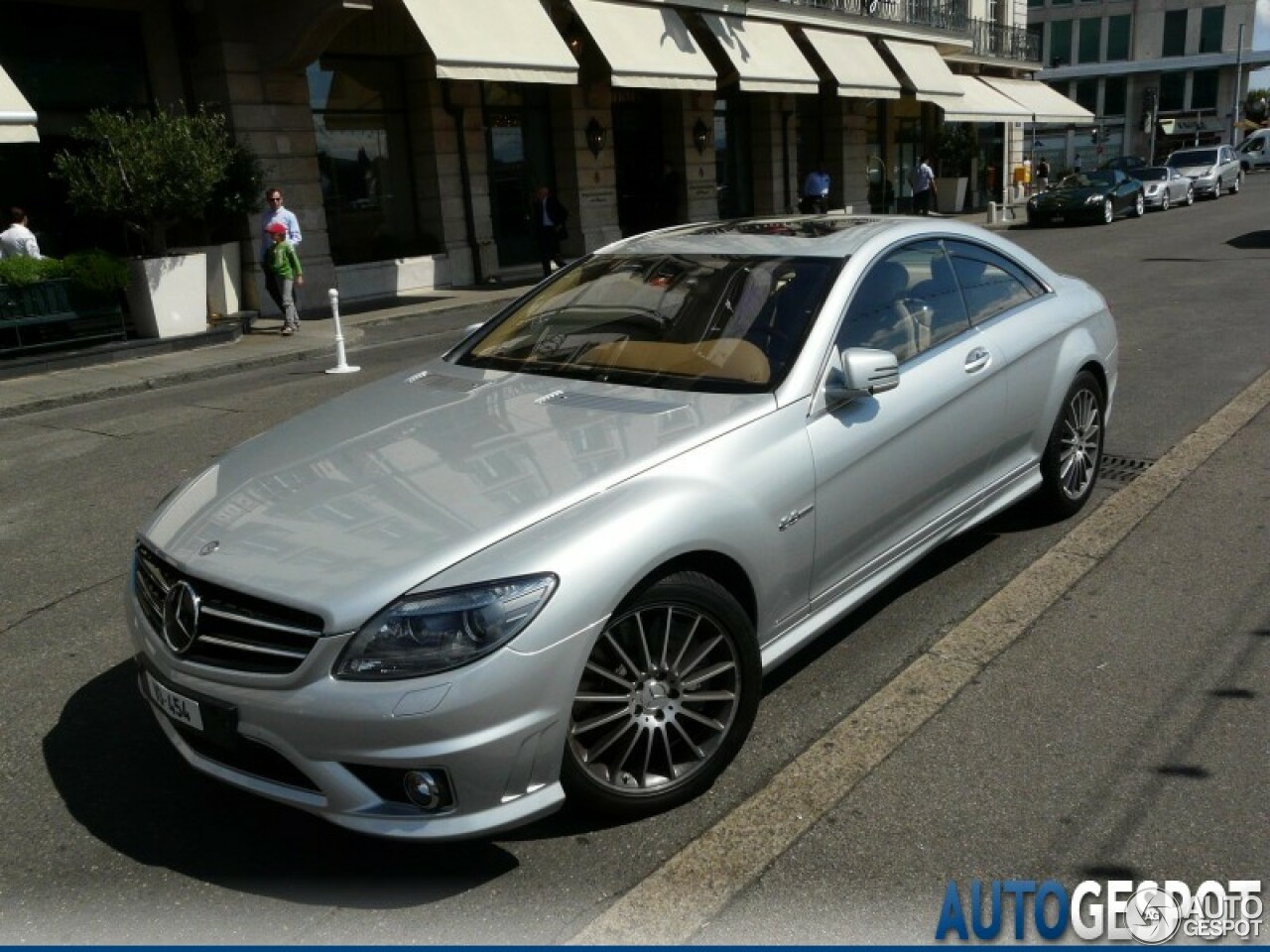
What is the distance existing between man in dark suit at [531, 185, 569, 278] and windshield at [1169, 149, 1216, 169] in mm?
26600

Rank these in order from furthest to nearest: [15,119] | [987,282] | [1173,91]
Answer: [1173,91] → [15,119] → [987,282]

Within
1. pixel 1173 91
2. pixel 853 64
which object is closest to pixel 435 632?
pixel 853 64

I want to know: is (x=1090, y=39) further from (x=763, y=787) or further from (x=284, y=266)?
(x=763, y=787)

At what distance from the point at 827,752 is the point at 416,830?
4.59 ft

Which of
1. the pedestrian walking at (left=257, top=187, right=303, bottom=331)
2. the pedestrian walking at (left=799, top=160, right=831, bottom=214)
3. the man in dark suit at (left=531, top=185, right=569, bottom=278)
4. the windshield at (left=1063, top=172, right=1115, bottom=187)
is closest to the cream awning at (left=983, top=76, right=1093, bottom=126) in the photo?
the windshield at (left=1063, top=172, right=1115, bottom=187)

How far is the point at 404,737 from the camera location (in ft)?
8.74

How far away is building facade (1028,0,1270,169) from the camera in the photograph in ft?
251

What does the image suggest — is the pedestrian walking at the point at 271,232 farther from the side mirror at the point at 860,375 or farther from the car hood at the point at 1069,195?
the car hood at the point at 1069,195

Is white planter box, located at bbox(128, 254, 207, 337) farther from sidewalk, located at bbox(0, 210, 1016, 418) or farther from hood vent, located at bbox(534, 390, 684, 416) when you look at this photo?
hood vent, located at bbox(534, 390, 684, 416)

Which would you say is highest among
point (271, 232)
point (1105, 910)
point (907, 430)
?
point (271, 232)

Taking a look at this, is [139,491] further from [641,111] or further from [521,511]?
[641,111]

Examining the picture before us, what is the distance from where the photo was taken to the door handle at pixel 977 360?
450cm

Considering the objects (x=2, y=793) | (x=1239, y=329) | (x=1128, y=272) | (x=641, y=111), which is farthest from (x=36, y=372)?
(x=641, y=111)

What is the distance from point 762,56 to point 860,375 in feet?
76.8
